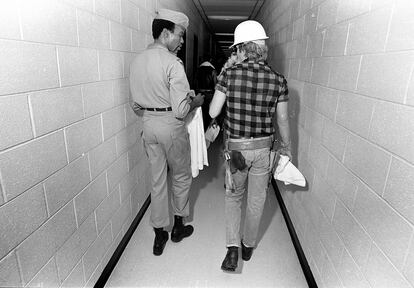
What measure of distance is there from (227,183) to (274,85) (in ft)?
2.43

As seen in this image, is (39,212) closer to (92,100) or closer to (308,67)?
(92,100)

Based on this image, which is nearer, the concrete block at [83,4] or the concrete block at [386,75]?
the concrete block at [386,75]

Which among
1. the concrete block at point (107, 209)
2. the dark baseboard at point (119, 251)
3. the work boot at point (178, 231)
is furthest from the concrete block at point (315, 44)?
the dark baseboard at point (119, 251)

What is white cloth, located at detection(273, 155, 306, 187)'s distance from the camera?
2.07 metres

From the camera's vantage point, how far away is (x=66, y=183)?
57.2 inches

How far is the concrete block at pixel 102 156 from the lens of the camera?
68.8 inches

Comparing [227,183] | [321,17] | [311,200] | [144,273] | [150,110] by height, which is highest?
[321,17]

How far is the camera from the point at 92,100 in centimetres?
171

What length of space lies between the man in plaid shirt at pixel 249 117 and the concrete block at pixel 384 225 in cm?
69

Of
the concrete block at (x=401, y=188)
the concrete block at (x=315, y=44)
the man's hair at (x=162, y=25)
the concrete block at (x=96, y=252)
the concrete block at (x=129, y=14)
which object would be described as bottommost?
the concrete block at (x=96, y=252)

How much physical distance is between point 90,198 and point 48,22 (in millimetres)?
989

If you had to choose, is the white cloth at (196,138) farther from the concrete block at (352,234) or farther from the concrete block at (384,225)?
the concrete block at (384,225)

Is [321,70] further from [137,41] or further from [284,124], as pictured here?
[137,41]

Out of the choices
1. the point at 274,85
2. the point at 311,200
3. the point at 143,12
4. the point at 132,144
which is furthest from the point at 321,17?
the point at 132,144
